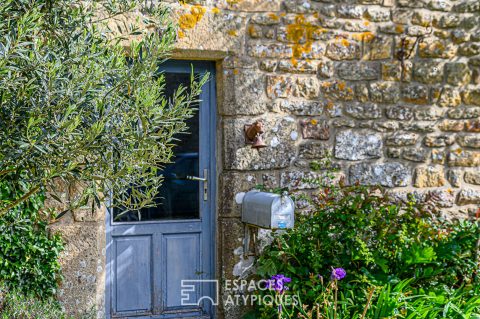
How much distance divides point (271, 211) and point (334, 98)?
121 cm

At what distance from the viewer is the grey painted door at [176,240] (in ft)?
16.1

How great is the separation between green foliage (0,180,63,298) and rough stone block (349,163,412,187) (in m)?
2.37

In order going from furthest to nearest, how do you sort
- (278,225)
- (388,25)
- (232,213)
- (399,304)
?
(388,25), (232,213), (278,225), (399,304)

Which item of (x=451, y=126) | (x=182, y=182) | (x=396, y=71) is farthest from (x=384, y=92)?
(x=182, y=182)

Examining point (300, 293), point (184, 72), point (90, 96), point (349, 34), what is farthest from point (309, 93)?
point (90, 96)

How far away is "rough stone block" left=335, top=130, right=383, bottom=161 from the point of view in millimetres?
5234

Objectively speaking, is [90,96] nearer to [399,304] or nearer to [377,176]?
[399,304]

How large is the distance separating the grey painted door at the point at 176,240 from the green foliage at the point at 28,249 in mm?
515

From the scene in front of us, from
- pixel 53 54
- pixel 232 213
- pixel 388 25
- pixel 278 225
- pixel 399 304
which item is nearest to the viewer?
pixel 53 54

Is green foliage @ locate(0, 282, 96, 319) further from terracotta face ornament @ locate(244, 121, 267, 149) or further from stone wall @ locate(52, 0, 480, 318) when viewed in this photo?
terracotta face ornament @ locate(244, 121, 267, 149)

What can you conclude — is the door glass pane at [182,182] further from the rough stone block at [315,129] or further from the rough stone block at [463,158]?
the rough stone block at [463,158]

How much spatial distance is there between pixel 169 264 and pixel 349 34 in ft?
7.57

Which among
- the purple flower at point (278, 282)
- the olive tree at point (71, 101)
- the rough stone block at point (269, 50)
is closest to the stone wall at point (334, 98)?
the rough stone block at point (269, 50)

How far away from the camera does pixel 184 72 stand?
16.3 feet
